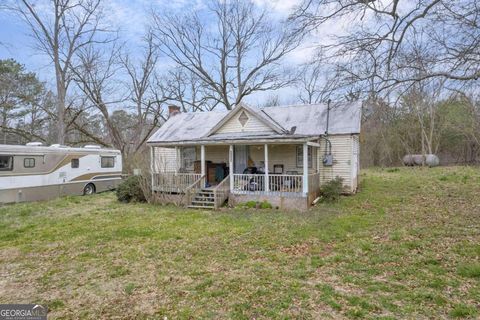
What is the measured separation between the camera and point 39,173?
1348 cm

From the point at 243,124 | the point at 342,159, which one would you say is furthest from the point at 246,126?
the point at 342,159

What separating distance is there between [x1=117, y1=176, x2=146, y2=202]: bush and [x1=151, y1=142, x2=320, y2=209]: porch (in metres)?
0.81

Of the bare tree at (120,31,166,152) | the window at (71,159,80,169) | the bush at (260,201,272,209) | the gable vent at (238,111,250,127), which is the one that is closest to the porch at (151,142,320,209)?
the bush at (260,201,272,209)

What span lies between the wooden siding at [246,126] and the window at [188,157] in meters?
2.69

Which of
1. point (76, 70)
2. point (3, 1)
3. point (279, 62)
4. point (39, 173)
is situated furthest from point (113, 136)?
point (279, 62)

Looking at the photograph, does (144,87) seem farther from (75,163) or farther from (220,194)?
(220,194)

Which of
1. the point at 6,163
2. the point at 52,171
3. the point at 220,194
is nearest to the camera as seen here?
the point at 220,194

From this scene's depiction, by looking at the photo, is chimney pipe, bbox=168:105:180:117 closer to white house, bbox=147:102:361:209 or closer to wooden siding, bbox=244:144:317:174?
white house, bbox=147:102:361:209

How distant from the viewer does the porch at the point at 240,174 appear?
1168 cm

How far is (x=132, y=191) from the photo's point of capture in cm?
1330

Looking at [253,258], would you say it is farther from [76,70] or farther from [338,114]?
[76,70]

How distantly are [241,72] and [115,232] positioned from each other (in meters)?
22.1

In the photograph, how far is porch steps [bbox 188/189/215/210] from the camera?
11836 mm

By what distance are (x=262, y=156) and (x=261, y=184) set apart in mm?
2542
